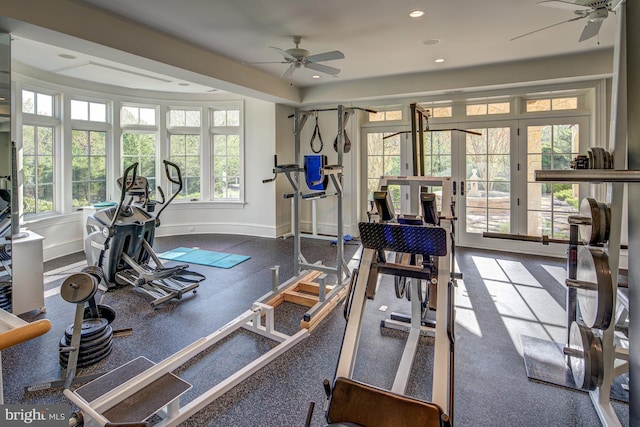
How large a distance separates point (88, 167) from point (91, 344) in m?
4.61

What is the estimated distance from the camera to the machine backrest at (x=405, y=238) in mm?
1863

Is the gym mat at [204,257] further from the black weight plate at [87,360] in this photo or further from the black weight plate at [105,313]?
the black weight plate at [87,360]

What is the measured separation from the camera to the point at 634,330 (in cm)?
146

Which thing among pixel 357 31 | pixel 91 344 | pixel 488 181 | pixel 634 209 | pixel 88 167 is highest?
pixel 357 31

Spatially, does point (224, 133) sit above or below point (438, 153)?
above

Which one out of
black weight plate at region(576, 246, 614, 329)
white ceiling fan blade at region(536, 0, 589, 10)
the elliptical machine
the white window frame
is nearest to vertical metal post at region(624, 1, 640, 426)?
black weight plate at region(576, 246, 614, 329)

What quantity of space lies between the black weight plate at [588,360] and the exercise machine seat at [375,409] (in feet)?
3.38

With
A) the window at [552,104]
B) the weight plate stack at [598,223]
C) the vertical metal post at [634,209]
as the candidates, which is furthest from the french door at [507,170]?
the vertical metal post at [634,209]

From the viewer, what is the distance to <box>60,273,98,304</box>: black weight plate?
91.2 inches

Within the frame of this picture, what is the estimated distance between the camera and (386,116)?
22.1 ft

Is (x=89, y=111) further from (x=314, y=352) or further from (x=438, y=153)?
(x=438, y=153)

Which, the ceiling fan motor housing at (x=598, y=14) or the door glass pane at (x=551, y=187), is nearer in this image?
the ceiling fan motor housing at (x=598, y=14)

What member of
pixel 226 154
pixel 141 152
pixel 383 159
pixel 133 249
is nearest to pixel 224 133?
pixel 226 154

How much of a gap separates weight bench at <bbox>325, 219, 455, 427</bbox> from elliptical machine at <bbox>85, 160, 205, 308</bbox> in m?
2.55
